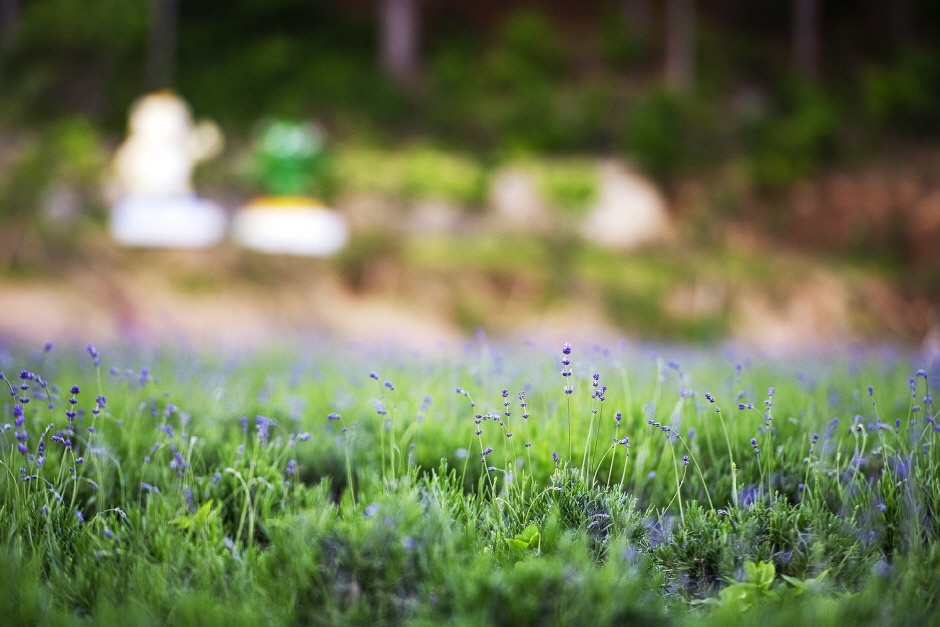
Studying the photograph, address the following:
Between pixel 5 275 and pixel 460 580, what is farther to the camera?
pixel 5 275

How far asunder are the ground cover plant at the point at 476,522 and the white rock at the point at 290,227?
7.75 meters

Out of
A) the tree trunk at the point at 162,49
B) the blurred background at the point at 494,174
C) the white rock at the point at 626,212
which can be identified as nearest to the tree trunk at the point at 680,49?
the blurred background at the point at 494,174

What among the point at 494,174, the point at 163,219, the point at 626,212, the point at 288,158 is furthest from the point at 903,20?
the point at 163,219

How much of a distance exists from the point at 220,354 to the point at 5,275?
678 centimetres

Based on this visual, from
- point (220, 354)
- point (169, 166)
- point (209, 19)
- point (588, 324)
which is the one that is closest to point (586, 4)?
point (209, 19)

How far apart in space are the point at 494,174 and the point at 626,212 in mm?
2613

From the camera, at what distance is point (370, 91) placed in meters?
14.4

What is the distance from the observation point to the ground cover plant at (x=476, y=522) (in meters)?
1.45

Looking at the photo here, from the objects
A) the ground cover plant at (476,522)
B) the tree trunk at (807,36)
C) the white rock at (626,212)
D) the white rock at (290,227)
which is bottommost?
the ground cover plant at (476,522)

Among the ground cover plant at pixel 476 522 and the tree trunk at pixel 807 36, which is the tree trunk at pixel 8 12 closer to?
the ground cover plant at pixel 476 522

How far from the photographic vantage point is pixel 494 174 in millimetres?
13180

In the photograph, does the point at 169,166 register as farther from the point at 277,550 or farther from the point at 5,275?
the point at 277,550

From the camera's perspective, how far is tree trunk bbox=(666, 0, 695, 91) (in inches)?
586

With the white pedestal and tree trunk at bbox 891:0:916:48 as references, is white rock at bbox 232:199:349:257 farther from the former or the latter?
tree trunk at bbox 891:0:916:48
